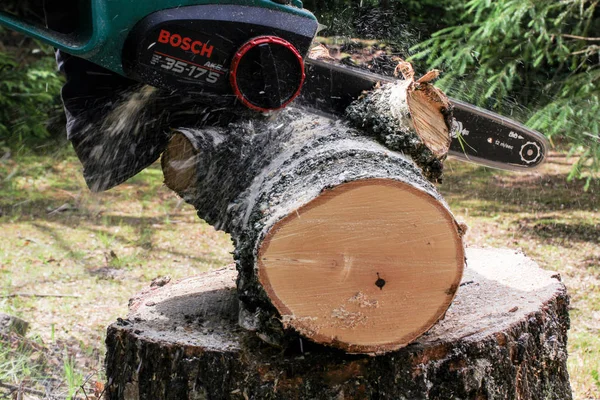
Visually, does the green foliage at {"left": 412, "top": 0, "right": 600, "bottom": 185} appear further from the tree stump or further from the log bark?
the log bark

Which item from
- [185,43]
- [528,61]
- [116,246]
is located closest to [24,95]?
[116,246]

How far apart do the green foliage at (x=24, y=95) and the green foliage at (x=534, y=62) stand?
380cm

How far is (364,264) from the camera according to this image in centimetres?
160

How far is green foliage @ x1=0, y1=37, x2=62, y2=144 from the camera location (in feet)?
21.6

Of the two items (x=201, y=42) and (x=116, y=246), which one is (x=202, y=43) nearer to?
(x=201, y=42)

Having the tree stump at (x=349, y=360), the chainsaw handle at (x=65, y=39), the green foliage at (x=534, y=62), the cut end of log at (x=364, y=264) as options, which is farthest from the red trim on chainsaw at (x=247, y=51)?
the green foliage at (x=534, y=62)

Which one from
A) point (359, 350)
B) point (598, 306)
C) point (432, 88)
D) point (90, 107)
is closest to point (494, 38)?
point (598, 306)

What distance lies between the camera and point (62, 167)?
6852 millimetres

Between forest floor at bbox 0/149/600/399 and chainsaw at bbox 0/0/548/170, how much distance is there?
1152 mm

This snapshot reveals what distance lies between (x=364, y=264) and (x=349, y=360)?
270 millimetres

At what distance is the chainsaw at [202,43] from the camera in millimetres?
1841

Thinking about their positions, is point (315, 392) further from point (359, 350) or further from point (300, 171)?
point (300, 171)

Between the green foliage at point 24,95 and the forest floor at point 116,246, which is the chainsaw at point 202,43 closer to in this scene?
the forest floor at point 116,246

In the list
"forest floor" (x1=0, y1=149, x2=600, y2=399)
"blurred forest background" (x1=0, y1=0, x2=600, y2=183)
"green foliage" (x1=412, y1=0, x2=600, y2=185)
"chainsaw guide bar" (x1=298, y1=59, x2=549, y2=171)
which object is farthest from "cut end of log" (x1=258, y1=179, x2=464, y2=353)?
"green foliage" (x1=412, y1=0, x2=600, y2=185)
